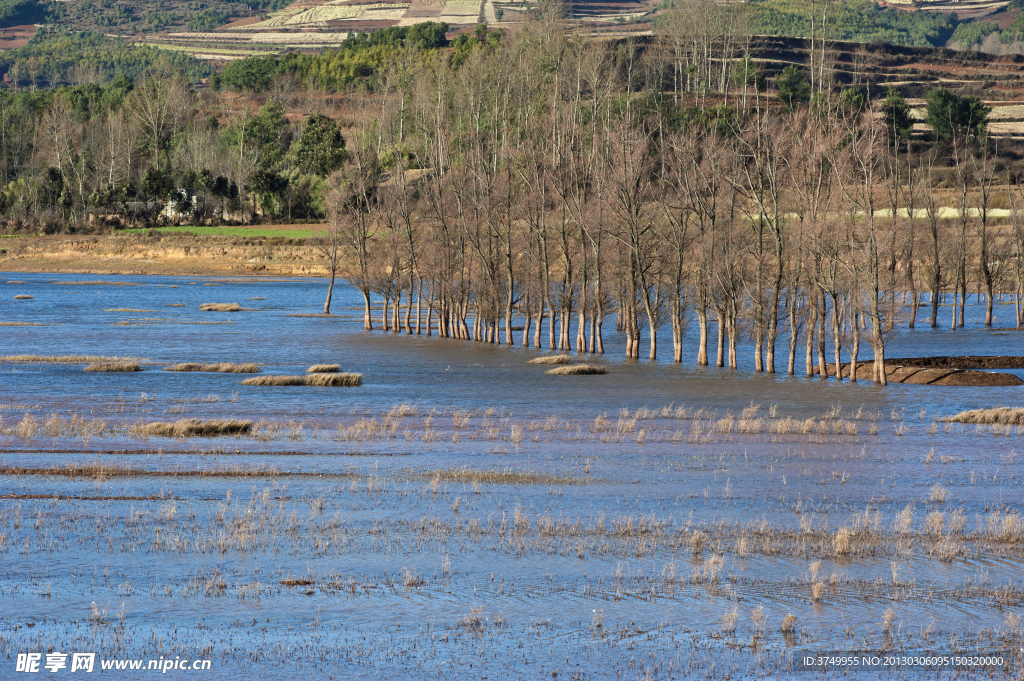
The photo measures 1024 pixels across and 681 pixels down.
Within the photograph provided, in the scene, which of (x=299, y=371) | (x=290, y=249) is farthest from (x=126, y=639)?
(x=290, y=249)

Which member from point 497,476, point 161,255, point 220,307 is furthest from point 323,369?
point 161,255

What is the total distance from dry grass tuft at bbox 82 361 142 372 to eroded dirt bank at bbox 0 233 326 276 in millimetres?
81445

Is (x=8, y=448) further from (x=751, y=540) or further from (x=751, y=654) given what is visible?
(x=751, y=654)

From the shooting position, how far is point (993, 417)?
3922cm

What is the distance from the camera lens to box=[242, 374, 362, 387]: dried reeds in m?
48.3

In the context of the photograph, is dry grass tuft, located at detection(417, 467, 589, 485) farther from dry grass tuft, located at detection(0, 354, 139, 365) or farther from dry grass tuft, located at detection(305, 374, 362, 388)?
dry grass tuft, located at detection(0, 354, 139, 365)

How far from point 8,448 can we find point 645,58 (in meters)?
154

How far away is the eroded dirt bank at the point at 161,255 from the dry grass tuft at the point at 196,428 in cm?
10169

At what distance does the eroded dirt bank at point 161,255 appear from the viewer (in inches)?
5330

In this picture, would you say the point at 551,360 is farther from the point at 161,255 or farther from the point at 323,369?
the point at 161,255

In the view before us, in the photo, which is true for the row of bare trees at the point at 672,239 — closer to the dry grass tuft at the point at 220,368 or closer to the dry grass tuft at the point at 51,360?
the dry grass tuft at the point at 220,368

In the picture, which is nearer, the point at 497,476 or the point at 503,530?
the point at 503,530

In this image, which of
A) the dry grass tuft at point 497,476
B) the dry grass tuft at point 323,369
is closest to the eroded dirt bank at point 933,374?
the dry grass tuft at point 323,369

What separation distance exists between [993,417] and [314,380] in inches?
1095
